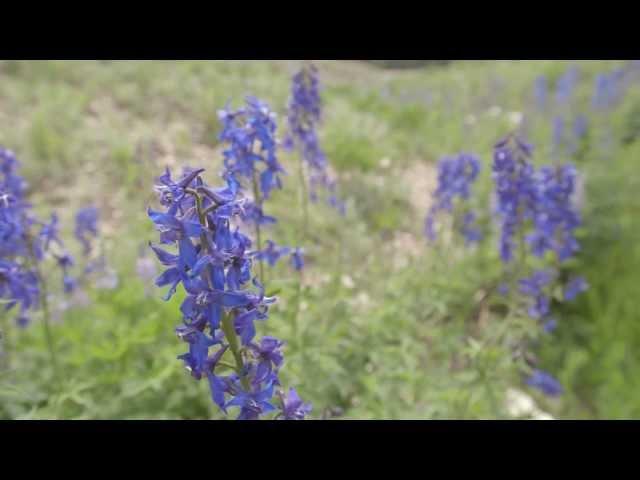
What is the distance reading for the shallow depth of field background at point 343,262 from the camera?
3416mm

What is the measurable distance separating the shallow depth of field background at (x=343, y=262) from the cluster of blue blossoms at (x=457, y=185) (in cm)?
34

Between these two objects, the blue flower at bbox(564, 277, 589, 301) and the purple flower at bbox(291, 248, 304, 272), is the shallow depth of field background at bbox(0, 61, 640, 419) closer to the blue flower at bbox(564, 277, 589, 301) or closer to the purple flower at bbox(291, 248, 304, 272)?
the purple flower at bbox(291, 248, 304, 272)

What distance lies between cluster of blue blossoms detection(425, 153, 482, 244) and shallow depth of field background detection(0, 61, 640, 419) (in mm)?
341

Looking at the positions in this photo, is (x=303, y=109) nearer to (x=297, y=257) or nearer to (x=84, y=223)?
(x=297, y=257)

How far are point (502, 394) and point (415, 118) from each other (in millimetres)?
7398

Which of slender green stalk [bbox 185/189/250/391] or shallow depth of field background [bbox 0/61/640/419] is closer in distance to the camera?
slender green stalk [bbox 185/189/250/391]

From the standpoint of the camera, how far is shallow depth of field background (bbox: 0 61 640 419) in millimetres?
3416

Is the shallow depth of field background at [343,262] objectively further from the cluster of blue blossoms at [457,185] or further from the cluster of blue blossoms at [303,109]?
the cluster of blue blossoms at [303,109]

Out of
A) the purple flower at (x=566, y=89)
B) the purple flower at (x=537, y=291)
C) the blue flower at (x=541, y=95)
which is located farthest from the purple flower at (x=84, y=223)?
the purple flower at (x=566, y=89)

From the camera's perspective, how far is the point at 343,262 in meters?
5.30

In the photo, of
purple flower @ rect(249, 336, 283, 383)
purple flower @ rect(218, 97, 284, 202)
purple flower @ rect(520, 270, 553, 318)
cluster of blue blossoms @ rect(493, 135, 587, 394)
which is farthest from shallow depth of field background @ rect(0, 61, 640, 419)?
purple flower @ rect(249, 336, 283, 383)

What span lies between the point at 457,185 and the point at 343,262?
1336mm
